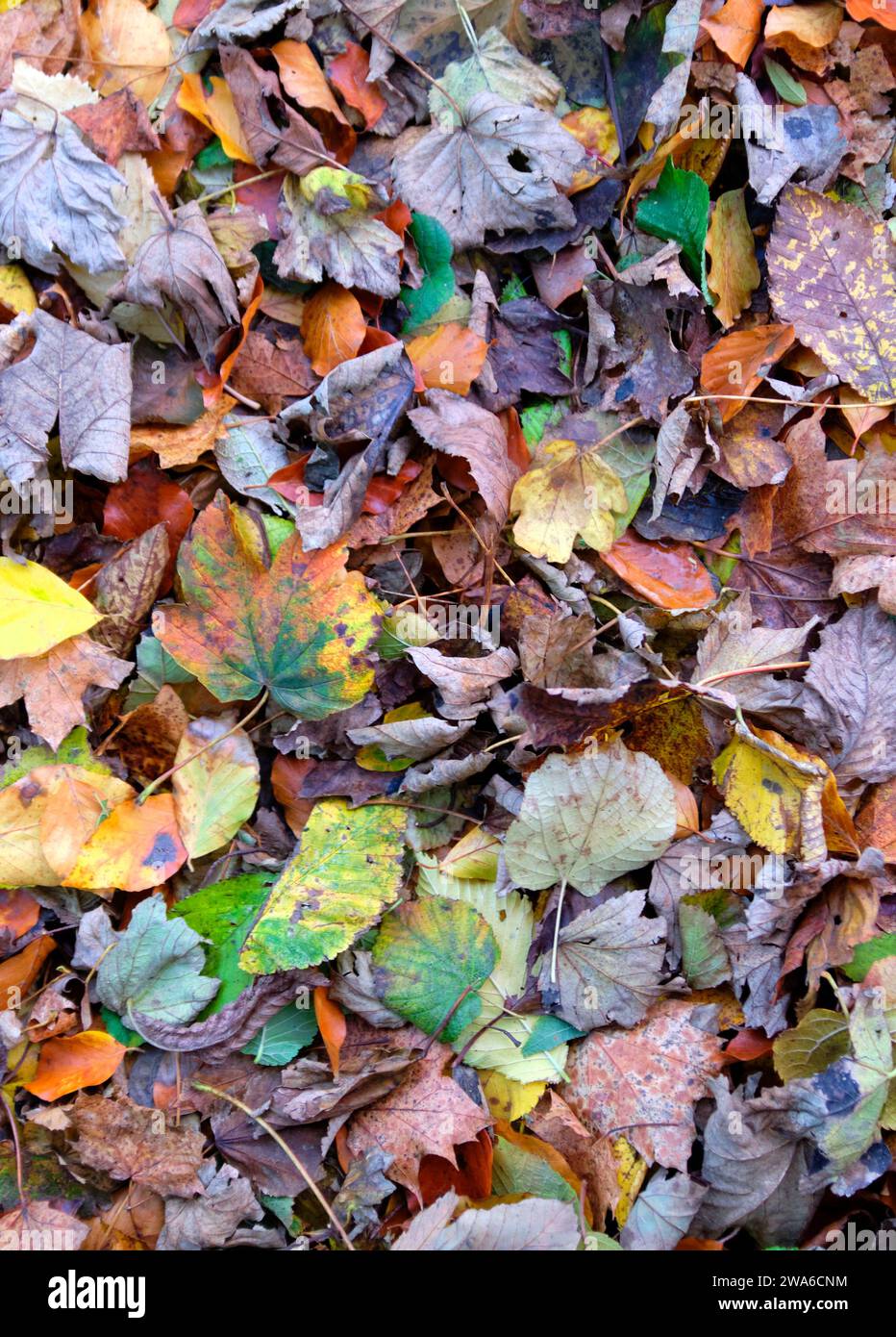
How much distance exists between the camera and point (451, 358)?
2084mm

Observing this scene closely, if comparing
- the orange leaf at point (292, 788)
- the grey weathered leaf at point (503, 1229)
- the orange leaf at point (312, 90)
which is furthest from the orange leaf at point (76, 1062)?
the orange leaf at point (312, 90)

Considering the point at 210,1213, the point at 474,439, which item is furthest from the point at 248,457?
the point at 210,1213

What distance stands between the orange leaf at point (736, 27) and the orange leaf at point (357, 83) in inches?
27.5

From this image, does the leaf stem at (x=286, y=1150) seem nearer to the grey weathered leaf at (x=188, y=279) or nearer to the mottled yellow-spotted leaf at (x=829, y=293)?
the grey weathered leaf at (x=188, y=279)

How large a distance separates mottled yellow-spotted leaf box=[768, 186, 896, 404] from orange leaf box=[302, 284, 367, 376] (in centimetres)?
88

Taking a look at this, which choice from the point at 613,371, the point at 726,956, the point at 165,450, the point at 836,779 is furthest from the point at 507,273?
the point at 726,956

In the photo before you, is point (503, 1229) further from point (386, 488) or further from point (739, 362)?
point (739, 362)

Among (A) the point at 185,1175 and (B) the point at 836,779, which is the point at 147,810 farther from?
(B) the point at 836,779

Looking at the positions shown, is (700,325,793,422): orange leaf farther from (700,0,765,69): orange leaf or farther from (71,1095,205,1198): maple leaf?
(71,1095,205,1198): maple leaf

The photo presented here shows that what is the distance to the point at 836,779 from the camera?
6.59ft

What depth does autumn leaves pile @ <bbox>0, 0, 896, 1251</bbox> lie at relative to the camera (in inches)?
75.7

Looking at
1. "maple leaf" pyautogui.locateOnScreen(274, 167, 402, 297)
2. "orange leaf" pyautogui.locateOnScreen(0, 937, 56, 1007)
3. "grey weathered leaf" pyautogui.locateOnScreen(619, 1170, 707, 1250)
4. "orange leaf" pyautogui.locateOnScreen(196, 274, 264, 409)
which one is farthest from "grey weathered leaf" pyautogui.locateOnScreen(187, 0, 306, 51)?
"grey weathered leaf" pyautogui.locateOnScreen(619, 1170, 707, 1250)

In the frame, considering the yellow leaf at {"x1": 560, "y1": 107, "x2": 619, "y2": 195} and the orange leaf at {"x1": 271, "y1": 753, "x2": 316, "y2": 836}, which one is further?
the yellow leaf at {"x1": 560, "y1": 107, "x2": 619, "y2": 195}

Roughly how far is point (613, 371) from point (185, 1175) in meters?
1.84
